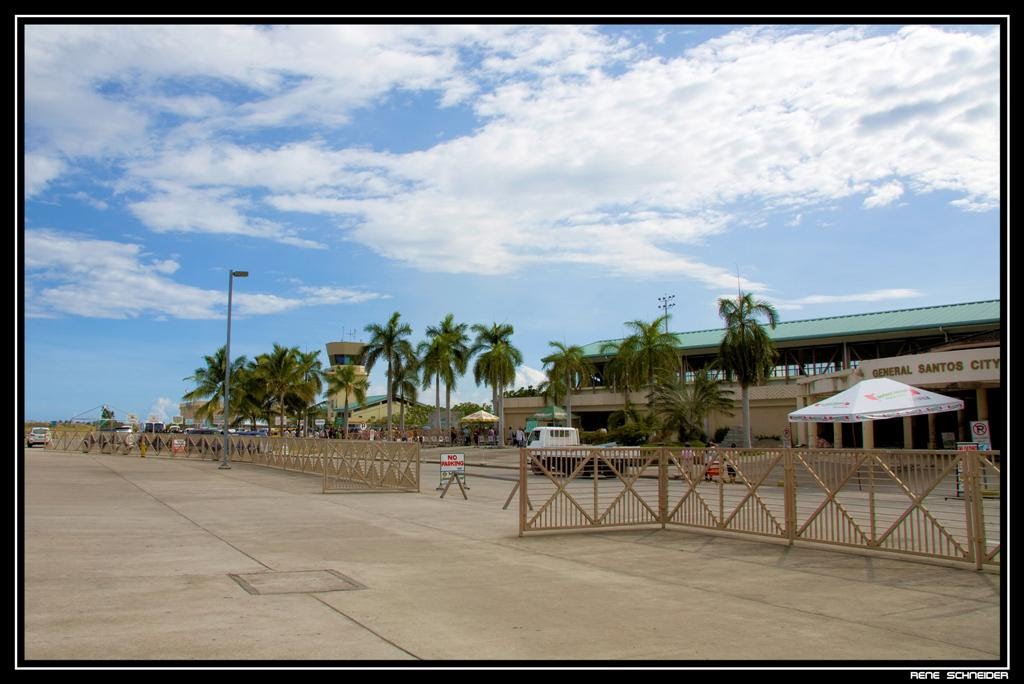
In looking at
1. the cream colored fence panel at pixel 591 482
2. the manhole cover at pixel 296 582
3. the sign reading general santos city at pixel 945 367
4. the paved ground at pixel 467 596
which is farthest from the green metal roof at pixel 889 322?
the manhole cover at pixel 296 582

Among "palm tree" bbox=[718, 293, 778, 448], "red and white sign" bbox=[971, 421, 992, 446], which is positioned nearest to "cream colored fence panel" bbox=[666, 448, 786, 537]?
"red and white sign" bbox=[971, 421, 992, 446]

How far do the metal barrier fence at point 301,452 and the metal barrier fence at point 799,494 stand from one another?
880 centimetres

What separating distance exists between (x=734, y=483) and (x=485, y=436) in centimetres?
5923

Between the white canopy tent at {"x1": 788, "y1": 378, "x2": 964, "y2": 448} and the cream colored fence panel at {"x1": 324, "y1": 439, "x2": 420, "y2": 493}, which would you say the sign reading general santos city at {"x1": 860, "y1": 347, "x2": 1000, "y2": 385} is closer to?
the white canopy tent at {"x1": 788, "y1": 378, "x2": 964, "y2": 448}

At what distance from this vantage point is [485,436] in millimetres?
73125

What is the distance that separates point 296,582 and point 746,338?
35.9 metres

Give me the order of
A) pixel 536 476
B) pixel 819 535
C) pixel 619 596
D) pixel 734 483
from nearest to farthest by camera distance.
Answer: pixel 619 596 → pixel 819 535 → pixel 734 483 → pixel 536 476

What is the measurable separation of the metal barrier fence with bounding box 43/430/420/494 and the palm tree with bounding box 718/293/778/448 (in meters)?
20.4

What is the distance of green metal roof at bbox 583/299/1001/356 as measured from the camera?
57.7 meters

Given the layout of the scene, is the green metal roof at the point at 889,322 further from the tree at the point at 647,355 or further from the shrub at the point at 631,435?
the shrub at the point at 631,435

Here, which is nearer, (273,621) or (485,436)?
(273,621)
